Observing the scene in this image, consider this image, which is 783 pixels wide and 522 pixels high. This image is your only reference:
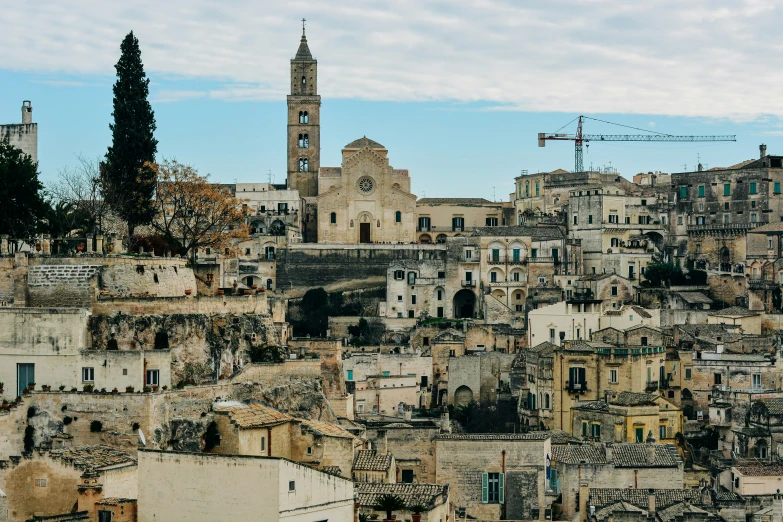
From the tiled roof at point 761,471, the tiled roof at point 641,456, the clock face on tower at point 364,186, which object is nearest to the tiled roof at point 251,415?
the tiled roof at point 641,456

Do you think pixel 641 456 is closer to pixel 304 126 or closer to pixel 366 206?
pixel 366 206

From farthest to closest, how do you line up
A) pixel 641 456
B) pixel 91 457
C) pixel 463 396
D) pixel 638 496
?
1. pixel 463 396
2. pixel 641 456
3. pixel 638 496
4. pixel 91 457

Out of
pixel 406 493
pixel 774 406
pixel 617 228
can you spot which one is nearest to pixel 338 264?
pixel 617 228

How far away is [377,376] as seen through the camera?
79.6 m

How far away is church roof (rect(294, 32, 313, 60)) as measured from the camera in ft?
397

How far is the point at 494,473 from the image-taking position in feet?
186

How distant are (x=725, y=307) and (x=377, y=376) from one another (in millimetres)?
24819

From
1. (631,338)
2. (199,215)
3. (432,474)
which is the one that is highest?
(199,215)

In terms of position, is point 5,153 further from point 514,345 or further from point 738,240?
point 738,240

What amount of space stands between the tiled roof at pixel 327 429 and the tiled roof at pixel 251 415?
0.82 meters

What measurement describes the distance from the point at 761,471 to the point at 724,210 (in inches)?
1933

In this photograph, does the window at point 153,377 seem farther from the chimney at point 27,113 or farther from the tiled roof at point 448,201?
the tiled roof at point 448,201

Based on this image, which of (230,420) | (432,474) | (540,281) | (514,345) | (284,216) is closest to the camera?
(230,420)

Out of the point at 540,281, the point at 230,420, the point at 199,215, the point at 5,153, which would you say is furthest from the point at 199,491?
the point at 540,281
